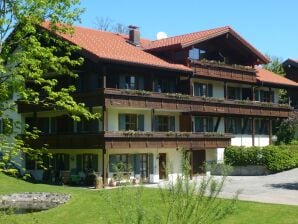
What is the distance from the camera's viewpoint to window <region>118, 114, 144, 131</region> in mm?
36281

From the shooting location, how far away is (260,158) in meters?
40.5

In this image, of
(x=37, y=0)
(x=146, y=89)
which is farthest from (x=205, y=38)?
(x=37, y=0)

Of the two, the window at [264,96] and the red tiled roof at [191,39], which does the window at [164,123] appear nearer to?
the red tiled roof at [191,39]

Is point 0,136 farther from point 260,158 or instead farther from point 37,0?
point 260,158

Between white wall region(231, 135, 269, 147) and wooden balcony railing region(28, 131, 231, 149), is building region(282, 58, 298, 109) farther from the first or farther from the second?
wooden balcony railing region(28, 131, 231, 149)

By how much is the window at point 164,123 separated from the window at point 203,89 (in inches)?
159

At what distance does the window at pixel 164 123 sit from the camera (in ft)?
129

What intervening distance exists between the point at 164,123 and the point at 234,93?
421 inches

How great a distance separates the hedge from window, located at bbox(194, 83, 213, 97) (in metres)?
5.18

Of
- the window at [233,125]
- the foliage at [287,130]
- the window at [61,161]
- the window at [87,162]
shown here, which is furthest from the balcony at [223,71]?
the window at [61,161]

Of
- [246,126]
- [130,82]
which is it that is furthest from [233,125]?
[130,82]

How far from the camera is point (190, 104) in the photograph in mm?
39312

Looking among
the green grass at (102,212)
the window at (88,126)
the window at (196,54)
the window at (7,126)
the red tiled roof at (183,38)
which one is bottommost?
the green grass at (102,212)

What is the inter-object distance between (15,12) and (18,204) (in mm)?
18570
